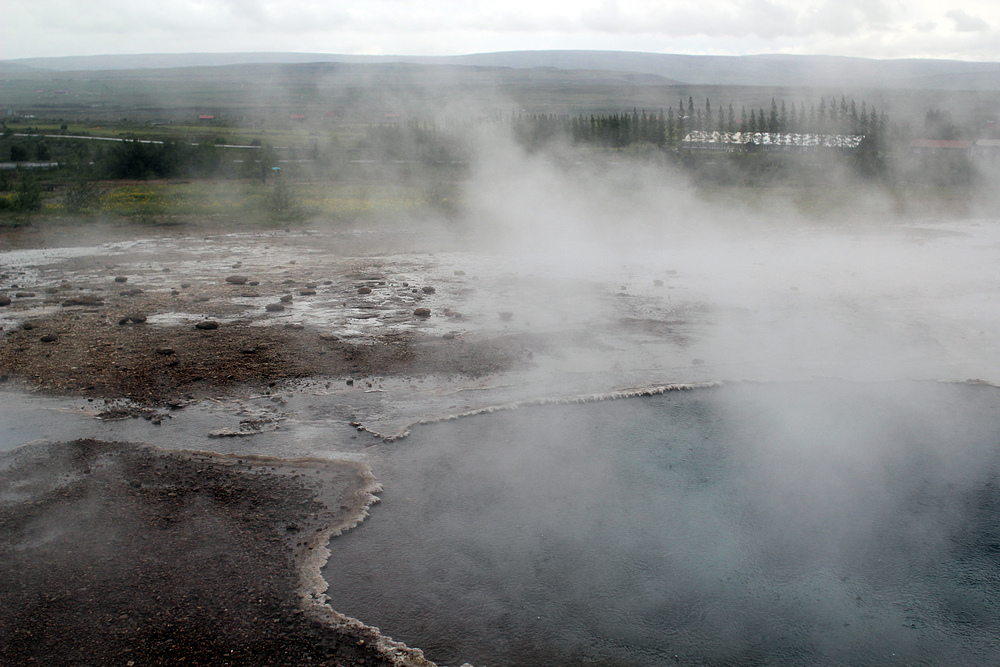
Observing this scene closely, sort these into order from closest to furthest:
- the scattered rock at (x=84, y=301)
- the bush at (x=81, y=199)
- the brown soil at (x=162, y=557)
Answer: the brown soil at (x=162, y=557)
the scattered rock at (x=84, y=301)
the bush at (x=81, y=199)

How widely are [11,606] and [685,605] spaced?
3.55m

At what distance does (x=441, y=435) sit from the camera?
6.17m

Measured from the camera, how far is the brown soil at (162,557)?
370 centimetres

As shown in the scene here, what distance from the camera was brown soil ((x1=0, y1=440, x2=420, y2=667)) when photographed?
12.1 ft

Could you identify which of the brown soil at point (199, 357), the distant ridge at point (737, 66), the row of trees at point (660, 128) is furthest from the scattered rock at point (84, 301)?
the row of trees at point (660, 128)

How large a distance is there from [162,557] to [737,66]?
238 feet

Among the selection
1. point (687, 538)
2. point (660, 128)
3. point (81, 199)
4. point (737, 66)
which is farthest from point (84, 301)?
point (737, 66)

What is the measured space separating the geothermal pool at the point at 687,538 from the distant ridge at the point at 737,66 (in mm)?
13626

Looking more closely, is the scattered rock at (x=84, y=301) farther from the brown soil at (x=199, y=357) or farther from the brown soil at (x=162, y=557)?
the brown soil at (x=162, y=557)

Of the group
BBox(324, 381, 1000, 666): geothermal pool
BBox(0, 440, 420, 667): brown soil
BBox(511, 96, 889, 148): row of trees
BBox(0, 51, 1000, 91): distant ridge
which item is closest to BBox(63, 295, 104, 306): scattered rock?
BBox(0, 440, 420, 667): brown soil

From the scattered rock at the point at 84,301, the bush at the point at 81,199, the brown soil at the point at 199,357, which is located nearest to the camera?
the brown soil at the point at 199,357

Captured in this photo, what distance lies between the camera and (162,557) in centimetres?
441

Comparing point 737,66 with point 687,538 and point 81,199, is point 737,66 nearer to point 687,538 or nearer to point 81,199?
point 81,199

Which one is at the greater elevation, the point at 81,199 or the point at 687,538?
the point at 81,199
